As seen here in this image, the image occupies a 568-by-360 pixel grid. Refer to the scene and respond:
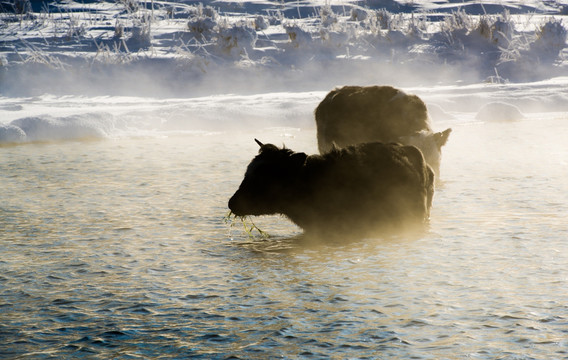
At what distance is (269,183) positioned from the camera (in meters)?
7.30

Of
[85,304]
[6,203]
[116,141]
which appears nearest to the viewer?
[85,304]

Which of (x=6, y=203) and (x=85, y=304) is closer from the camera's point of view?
(x=85, y=304)

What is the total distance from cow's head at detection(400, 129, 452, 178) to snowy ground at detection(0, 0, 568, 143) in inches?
295

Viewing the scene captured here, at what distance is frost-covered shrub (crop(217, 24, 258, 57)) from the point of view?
23188 millimetres

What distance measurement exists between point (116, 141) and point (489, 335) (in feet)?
36.1

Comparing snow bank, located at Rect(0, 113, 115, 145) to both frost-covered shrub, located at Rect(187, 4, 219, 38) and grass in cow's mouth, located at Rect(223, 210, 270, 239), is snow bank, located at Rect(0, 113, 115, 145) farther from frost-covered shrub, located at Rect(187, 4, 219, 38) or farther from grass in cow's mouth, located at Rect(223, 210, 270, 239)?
frost-covered shrub, located at Rect(187, 4, 219, 38)

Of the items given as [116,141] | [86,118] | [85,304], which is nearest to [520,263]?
[85,304]

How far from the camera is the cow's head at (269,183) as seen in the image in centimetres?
729

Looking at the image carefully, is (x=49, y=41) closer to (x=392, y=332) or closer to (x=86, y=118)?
(x=86, y=118)

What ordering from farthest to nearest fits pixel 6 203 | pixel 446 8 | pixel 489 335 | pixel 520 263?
pixel 446 8
pixel 6 203
pixel 520 263
pixel 489 335

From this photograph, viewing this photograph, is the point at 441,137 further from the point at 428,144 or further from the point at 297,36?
the point at 297,36

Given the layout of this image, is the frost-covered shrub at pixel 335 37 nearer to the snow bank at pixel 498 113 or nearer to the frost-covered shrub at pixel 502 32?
the frost-covered shrub at pixel 502 32

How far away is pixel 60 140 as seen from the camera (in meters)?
14.9

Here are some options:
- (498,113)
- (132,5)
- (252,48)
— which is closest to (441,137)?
(498,113)
